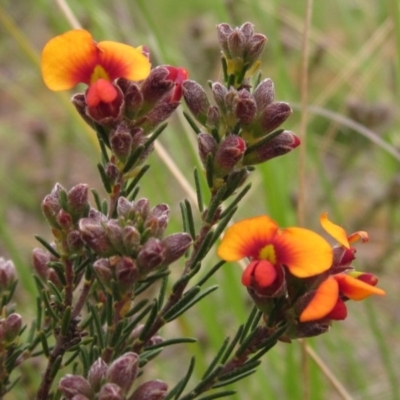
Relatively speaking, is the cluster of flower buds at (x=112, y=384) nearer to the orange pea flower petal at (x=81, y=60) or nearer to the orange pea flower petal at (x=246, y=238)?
the orange pea flower petal at (x=246, y=238)

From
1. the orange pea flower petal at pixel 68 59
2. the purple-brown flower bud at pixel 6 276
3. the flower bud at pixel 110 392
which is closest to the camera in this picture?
the flower bud at pixel 110 392

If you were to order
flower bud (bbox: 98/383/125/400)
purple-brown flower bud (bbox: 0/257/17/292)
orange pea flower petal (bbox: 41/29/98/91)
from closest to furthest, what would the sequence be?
1. flower bud (bbox: 98/383/125/400)
2. orange pea flower petal (bbox: 41/29/98/91)
3. purple-brown flower bud (bbox: 0/257/17/292)

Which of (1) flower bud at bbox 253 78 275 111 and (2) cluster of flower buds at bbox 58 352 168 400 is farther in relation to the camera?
(1) flower bud at bbox 253 78 275 111

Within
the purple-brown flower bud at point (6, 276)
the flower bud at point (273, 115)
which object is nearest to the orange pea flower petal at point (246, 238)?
the flower bud at point (273, 115)

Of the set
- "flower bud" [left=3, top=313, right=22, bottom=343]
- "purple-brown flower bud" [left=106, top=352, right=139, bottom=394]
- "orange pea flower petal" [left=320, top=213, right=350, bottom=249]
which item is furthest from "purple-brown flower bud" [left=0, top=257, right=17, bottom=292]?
"orange pea flower petal" [left=320, top=213, right=350, bottom=249]

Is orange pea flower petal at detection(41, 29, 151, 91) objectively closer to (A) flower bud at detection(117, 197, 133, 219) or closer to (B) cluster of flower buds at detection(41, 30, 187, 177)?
(B) cluster of flower buds at detection(41, 30, 187, 177)
